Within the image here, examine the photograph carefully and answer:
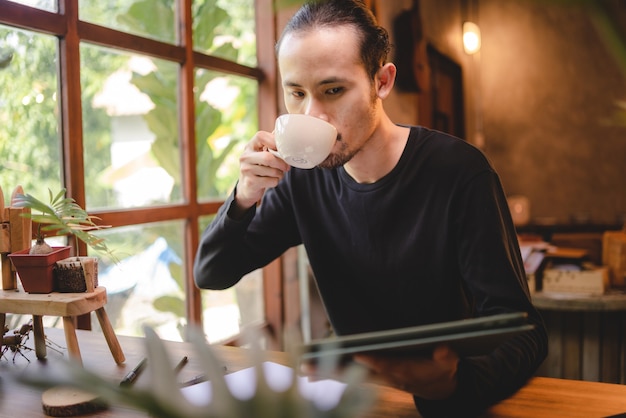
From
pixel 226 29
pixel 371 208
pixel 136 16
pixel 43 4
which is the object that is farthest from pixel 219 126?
pixel 371 208

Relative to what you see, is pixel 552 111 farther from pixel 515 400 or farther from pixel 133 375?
pixel 133 375

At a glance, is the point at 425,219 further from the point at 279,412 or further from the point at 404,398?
the point at 279,412

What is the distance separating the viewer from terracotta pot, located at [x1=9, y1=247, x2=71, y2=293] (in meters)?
1.00

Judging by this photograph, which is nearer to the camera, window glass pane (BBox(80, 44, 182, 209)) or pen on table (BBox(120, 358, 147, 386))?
pen on table (BBox(120, 358, 147, 386))

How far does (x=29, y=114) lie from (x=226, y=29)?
108 cm

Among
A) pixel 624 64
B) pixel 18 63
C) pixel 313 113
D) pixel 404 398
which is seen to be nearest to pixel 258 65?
pixel 18 63

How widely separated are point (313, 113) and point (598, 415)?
0.72 metres

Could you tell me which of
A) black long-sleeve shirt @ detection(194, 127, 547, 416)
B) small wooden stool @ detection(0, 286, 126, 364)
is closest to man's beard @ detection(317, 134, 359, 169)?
black long-sleeve shirt @ detection(194, 127, 547, 416)

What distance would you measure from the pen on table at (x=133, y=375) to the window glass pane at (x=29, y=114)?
731 mm

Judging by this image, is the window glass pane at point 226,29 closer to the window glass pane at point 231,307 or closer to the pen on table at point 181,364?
the window glass pane at point 231,307

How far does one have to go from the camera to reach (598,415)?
771mm

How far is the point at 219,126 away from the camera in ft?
7.70

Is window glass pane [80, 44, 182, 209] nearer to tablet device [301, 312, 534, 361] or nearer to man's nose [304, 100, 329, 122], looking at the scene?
man's nose [304, 100, 329, 122]

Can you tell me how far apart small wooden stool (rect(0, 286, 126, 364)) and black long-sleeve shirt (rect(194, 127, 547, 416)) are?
0.40 m
